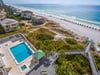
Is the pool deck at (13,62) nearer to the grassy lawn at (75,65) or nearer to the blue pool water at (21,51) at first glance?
the blue pool water at (21,51)

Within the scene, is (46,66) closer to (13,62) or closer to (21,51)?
(13,62)

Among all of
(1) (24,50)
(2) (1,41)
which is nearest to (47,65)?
(1) (24,50)

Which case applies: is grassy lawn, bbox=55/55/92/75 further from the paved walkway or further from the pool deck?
the pool deck

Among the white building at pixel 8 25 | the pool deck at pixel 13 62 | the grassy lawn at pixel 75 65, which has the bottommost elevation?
the pool deck at pixel 13 62

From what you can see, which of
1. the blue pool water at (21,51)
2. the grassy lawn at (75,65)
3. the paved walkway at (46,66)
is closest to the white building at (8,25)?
the blue pool water at (21,51)

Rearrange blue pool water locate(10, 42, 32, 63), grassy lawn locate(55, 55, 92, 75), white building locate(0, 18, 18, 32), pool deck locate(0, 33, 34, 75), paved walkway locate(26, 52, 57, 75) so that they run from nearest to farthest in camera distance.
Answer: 1. grassy lawn locate(55, 55, 92, 75)
2. paved walkway locate(26, 52, 57, 75)
3. pool deck locate(0, 33, 34, 75)
4. blue pool water locate(10, 42, 32, 63)
5. white building locate(0, 18, 18, 32)

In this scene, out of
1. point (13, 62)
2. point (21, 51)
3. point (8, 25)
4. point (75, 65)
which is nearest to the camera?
point (75, 65)

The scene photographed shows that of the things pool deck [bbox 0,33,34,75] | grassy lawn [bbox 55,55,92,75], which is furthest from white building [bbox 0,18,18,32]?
grassy lawn [bbox 55,55,92,75]

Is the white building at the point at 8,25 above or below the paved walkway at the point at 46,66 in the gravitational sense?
above

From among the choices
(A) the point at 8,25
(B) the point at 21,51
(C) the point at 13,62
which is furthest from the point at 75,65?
(A) the point at 8,25
